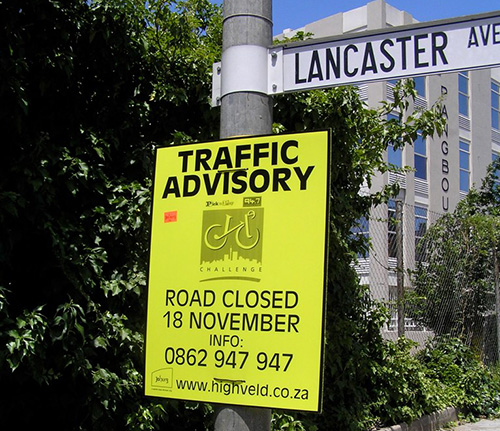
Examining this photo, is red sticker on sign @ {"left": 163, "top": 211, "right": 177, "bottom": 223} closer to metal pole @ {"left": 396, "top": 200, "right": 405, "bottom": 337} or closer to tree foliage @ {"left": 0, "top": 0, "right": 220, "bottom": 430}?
tree foliage @ {"left": 0, "top": 0, "right": 220, "bottom": 430}

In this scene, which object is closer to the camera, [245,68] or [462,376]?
[245,68]

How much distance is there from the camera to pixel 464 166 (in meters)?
29.1

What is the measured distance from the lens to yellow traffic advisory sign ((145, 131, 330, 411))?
2354 mm

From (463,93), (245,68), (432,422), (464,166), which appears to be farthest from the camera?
(464,166)

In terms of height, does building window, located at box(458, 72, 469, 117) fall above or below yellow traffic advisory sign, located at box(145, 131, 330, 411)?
above

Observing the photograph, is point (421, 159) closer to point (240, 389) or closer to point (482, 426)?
point (482, 426)

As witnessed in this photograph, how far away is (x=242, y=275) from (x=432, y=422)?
6.47m

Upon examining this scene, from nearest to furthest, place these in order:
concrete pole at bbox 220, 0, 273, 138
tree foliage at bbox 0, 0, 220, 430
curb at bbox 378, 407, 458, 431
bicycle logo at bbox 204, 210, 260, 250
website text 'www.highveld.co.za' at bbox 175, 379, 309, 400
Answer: website text 'www.highveld.co.za' at bbox 175, 379, 309, 400 < bicycle logo at bbox 204, 210, 260, 250 < concrete pole at bbox 220, 0, 273, 138 < tree foliage at bbox 0, 0, 220, 430 < curb at bbox 378, 407, 458, 431

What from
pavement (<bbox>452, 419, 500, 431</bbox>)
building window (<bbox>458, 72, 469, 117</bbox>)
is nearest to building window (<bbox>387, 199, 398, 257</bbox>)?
pavement (<bbox>452, 419, 500, 431</bbox>)

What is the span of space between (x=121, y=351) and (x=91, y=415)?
48cm

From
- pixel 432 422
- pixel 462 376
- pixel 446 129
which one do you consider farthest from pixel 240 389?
pixel 446 129

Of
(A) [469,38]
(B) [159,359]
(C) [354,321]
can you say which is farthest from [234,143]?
(C) [354,321]

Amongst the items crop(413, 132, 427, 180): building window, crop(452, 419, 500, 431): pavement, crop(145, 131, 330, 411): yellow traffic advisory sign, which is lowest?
crop(452, 419, 500, 431): pavement

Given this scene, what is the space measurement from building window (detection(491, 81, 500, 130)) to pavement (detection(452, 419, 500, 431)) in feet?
80.3
